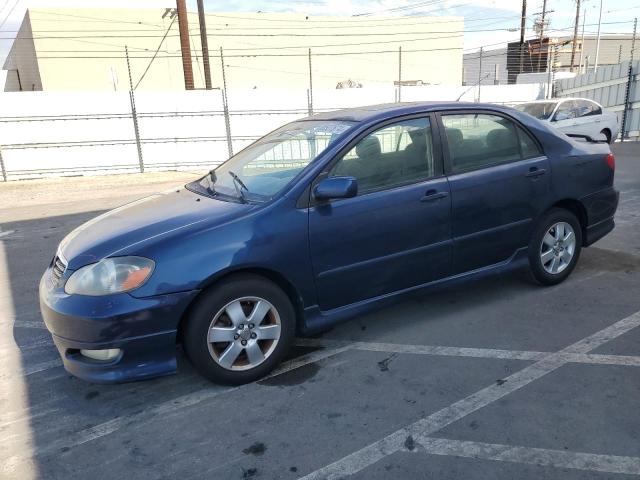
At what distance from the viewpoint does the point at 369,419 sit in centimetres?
287

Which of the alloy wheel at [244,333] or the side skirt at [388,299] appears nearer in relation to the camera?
the alloy wheel at [244,333]

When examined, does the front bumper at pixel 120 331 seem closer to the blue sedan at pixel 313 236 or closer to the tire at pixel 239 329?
the blue sedan at pixel 313 236

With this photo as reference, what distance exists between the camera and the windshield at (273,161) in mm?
3572

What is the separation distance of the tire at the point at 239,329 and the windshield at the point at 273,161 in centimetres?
65

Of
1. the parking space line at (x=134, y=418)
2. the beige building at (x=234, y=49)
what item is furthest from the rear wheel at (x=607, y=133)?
the beige building at (x=234, y=49)

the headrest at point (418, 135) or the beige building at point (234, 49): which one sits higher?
the beige building at point (234, 49)

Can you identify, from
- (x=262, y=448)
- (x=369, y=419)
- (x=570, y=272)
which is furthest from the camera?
(x=570, y=272)

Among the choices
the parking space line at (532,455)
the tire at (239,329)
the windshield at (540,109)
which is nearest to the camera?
the parking space line at (532,455)

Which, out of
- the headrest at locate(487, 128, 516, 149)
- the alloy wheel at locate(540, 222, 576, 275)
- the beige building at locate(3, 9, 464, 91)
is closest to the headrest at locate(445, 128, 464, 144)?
the headrest at locate(487, 128, 516, 149)

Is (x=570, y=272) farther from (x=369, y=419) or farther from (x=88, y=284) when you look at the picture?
(x=88, y=284)

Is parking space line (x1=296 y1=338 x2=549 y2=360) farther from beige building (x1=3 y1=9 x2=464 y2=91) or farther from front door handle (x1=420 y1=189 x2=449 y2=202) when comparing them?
beige building (x1=3 y1=9 x2=464 y2=91)

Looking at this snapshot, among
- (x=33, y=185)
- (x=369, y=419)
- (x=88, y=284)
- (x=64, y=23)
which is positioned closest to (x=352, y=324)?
(x=369, y=419)

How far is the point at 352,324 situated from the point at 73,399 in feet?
6.50

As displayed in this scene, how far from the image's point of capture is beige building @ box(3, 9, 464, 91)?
3009 cm
